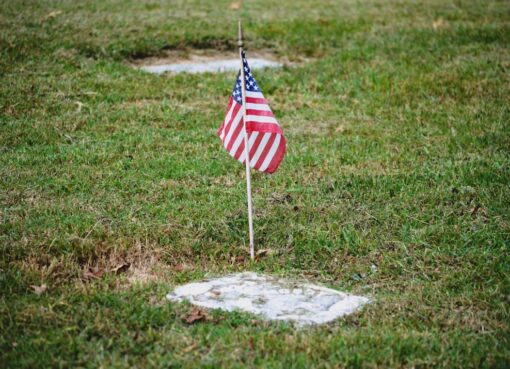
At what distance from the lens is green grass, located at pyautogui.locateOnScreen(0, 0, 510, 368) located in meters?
4.15

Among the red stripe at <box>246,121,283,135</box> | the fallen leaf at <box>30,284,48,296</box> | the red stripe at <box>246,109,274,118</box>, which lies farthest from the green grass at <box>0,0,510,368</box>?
the red stripe at <box>246,109,274,118</box>

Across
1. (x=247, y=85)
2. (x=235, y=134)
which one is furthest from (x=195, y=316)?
(x=247, y=85)

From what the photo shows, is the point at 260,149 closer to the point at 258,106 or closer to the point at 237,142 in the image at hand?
the point at 237,142

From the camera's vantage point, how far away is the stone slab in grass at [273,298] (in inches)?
176

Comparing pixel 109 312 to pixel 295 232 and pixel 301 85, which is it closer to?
pixel 295 232

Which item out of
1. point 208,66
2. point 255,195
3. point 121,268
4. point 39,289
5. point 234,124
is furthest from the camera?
point 208,66

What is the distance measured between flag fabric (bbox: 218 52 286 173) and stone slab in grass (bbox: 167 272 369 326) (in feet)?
3.11

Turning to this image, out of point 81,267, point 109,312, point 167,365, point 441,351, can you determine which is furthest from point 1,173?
point 441,351

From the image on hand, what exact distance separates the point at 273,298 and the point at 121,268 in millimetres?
1177

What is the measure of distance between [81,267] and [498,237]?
3209 millimetres

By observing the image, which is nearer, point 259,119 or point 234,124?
point 259,119

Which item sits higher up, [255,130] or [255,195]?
[255,130]

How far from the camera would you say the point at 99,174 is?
259 inches

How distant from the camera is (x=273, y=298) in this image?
468cm
